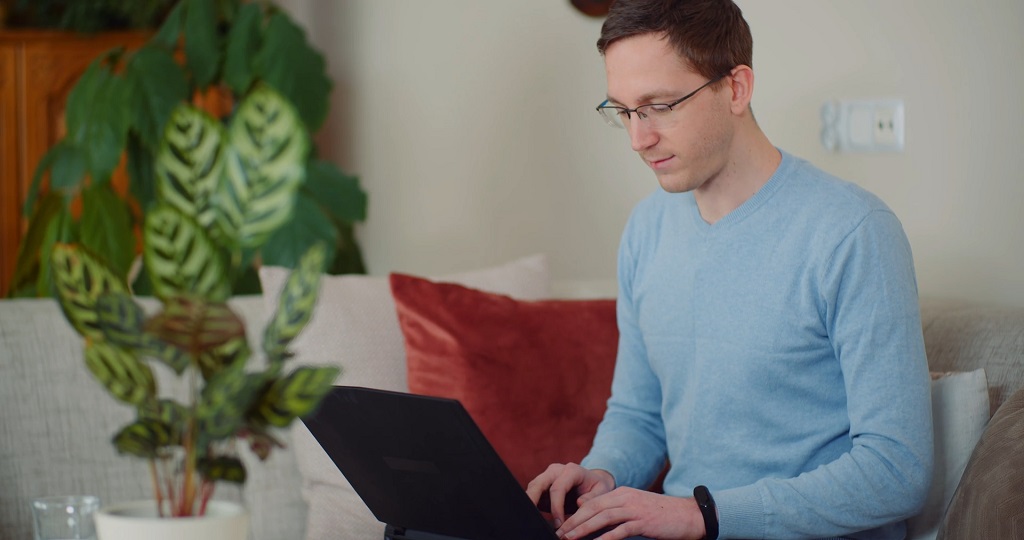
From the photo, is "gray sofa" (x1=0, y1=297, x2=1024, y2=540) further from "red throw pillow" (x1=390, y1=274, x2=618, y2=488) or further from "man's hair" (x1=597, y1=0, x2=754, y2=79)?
"man's hair" (x1=597, y1=0, x2=754, y2=79)

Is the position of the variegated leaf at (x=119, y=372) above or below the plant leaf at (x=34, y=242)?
above

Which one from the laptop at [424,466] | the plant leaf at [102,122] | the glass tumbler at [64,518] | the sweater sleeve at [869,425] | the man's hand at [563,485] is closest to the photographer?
the glass tumbler at [64,518]

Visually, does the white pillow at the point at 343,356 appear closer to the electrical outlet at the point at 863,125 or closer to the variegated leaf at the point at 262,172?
the electrical outlet at the point at 863,125

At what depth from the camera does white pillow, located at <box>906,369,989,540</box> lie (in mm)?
1399

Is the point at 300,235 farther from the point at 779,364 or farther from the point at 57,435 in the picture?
the point at 779,364

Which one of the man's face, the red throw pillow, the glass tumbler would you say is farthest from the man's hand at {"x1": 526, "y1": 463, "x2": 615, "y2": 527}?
the glass tumbler

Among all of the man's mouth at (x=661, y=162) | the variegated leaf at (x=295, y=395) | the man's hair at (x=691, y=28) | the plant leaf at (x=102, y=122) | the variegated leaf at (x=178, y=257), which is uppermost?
the man's hair at (x=691, y=28)

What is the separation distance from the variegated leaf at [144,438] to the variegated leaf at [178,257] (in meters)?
0.08

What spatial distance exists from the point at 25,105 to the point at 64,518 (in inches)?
132

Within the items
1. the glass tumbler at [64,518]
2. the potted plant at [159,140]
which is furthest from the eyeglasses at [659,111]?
the potted plant at [159,140]

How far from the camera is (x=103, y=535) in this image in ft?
2.26

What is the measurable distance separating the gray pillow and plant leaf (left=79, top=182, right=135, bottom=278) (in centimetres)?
181

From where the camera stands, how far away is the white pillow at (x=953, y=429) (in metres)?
1.40

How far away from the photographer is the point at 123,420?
1.81 meters
